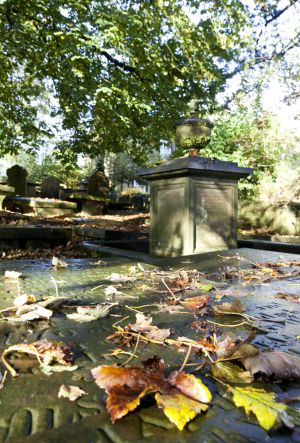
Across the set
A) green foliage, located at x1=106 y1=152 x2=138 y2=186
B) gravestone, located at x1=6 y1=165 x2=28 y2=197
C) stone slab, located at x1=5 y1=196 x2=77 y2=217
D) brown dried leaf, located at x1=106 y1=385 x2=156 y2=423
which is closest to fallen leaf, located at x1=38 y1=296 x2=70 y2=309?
brown dried leaf, located at x1=106 y1=385 x2=156 y2=423

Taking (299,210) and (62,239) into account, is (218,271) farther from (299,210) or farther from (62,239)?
(299,210)

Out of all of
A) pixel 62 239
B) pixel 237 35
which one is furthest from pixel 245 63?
pixel 62 239

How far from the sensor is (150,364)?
126cm

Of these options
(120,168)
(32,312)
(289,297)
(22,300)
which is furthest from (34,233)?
(120,168)

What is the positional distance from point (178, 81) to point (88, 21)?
318 cm

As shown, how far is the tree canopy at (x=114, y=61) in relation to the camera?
9531 mm

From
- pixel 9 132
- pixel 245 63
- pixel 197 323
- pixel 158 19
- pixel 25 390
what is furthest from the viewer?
pixel 245 63

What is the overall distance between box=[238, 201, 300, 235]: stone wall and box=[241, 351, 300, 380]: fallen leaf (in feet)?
32.0

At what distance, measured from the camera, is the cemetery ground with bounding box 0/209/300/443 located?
100cm

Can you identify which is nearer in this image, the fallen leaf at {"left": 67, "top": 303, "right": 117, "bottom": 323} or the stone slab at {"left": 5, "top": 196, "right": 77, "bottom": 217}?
the fallen leaf at {"left": 67, "top": 303, "right": 117, "bottom": 323}

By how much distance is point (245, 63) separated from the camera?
16406 millimetres

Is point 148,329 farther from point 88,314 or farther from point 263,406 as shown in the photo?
point 263,406

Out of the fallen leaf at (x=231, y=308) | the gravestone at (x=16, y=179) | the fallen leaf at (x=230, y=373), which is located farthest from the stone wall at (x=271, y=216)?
the gravestone at (x=16, y=179)

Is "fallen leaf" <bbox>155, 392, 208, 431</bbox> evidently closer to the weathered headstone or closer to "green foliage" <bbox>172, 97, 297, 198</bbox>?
"green foliage" <bbox>172, 97, 297, 198</bbox>
